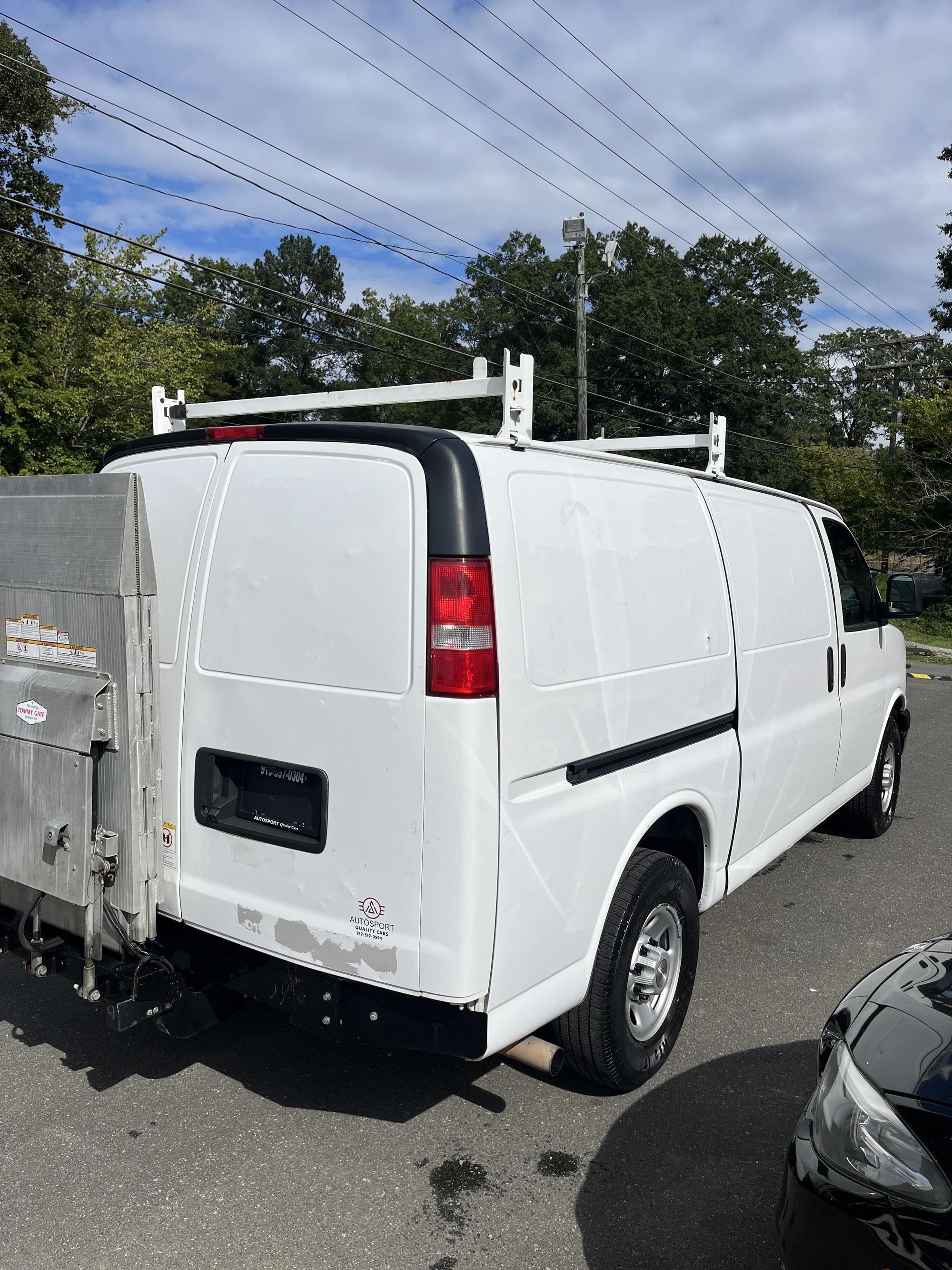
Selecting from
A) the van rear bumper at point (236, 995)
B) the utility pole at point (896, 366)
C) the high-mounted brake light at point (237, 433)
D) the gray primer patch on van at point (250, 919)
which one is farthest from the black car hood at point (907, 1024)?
the utility pole at point (896, 366)

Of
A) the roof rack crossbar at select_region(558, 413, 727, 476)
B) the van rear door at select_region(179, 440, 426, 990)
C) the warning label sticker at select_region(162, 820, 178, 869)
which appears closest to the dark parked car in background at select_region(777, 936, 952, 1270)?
the van rear door at select_region(179, 440, 426, 990)

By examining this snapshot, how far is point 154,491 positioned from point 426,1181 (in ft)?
7.74

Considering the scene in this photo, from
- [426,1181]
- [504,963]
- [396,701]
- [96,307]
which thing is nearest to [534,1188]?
[426,1181]

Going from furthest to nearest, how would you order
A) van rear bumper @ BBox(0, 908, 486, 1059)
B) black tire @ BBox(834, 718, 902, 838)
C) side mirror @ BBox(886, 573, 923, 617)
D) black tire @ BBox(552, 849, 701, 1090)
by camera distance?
1. black tire @ BBox(834, 718, 902, 838)
2. side mirror @ BBox(886, 573, 923, 617)
3. black tire @ BBox(552, 849, 701, 1090)
4. van rear bumper @ BBox(0, 908, 486, 1059)

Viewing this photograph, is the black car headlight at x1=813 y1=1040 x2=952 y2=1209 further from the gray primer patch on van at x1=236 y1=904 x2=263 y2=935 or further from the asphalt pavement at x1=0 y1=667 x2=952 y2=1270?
the gray primer patch on van at x1=236 y1=904 x2=263 y2=935

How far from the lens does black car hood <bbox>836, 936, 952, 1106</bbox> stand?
6.44 feet

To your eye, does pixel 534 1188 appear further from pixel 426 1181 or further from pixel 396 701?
pixel 396 701

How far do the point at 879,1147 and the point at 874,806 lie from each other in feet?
15.5

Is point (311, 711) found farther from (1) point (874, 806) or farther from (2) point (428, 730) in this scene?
(1) point (874, 806)

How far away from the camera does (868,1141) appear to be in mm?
1939

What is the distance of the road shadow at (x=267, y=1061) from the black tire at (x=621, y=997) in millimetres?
411

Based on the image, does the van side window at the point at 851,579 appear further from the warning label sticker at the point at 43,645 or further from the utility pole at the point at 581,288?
the utility pole at the point at 581,288

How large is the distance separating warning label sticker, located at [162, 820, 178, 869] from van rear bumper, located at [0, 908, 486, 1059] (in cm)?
22

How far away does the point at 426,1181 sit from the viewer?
2.90m
